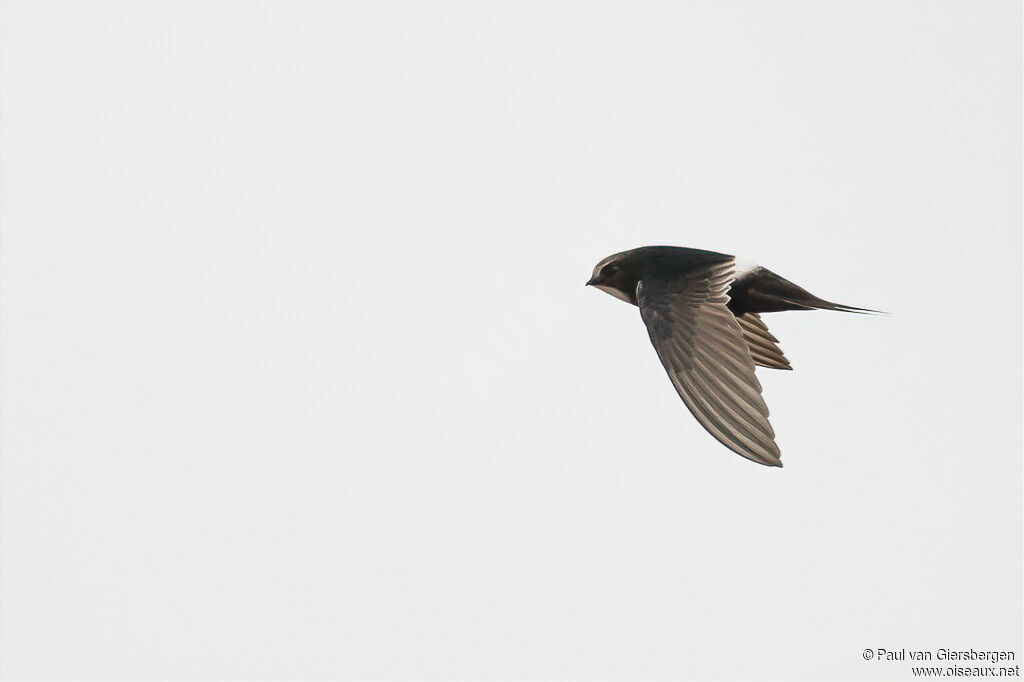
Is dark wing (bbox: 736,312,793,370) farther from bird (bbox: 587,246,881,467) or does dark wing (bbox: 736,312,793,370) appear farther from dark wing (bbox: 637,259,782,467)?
dark wing (bbox: 637,259,782,467)

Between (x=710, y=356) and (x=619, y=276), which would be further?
(x=619, y=276)

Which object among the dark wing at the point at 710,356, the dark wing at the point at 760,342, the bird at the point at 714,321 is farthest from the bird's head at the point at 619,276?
the dark wing at the point at 760,342

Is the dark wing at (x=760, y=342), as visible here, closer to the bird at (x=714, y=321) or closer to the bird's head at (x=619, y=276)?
the bird at (x=714, y=321)

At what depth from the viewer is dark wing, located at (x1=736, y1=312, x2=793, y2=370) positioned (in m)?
9.88

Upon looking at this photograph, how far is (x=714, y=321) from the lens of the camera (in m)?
8.77

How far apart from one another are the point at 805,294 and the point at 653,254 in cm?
93

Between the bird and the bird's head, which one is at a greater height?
the bird's head

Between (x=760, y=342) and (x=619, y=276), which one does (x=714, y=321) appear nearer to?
(x=619, y=276)

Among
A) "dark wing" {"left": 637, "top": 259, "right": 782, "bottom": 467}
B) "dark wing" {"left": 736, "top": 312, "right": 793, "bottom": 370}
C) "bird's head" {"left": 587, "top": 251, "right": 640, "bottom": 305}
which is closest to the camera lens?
"dark wing" {"left": 637, "top": 259, "right": 782, "bottom": 467}

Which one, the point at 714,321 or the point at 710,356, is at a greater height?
the point at 714,321

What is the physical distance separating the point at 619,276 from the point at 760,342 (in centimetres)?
98

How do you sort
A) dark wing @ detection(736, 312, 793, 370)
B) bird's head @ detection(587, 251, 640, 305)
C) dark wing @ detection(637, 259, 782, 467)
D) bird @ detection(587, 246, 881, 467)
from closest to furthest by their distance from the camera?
dark wing @ detection(637, 259, 782, 467), bird @ detection(587, 246, 881, 467), bird's head @ detection(587, 251, 640, 305), dark wing @ detection(736, 312, 793, 370)

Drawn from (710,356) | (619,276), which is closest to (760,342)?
(619,276)

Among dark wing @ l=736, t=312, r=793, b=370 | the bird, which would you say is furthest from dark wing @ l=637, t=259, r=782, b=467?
dark wing @ l=736, t=312, r=793, b=370
